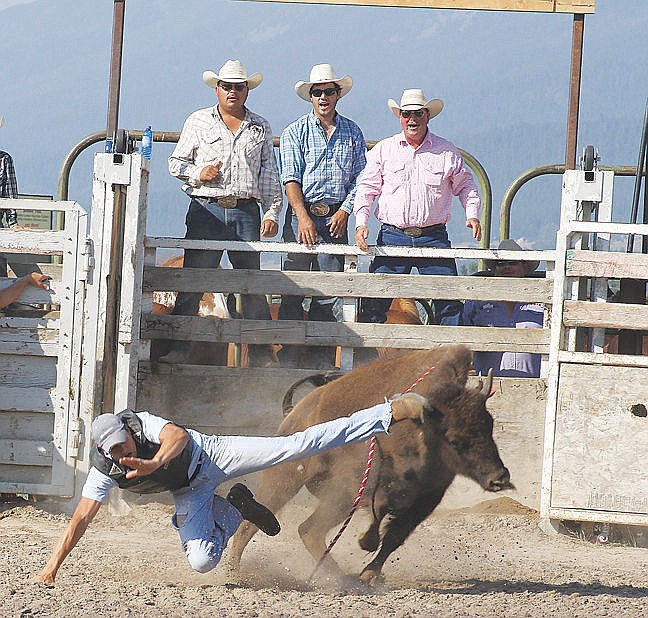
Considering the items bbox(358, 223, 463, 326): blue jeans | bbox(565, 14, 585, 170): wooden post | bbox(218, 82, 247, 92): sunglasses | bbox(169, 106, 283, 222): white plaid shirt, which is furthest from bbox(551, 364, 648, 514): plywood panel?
bbox(218, 82, 247, 92): sunglasses

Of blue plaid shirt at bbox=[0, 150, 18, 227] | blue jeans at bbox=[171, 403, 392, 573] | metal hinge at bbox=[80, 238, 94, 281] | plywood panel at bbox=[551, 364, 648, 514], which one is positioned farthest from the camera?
blue plaid shirt at bbox=[0, 150, 18, 227]

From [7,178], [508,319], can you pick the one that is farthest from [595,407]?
[7,178]

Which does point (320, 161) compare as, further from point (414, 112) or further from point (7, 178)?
point (7, 178)

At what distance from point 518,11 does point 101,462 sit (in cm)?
420

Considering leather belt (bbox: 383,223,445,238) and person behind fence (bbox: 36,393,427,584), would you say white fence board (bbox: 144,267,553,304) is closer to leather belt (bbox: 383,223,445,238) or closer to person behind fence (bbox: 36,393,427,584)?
leather belt (bbox: 383,223,445,238)

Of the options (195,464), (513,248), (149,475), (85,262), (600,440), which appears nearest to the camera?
(149,475)

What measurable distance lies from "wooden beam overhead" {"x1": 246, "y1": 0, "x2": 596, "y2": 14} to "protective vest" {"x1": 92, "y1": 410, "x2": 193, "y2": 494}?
3.43 metres

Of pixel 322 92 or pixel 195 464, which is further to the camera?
pixel 322 92

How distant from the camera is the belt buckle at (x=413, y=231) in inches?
296

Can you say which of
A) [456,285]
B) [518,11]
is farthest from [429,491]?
[518,11]

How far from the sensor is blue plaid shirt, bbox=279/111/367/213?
754 cm

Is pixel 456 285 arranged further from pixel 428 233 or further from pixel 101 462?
pixel 101 462

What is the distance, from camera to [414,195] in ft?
24.5

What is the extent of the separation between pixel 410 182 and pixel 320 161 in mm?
626
